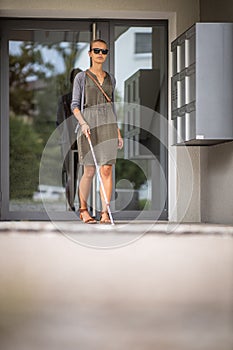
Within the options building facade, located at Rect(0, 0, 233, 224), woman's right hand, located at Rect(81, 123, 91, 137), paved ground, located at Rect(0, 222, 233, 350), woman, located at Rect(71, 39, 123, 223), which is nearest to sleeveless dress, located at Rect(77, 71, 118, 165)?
woman, located at Rect(71, 39, 123, 223)

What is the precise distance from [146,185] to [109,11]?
196cm

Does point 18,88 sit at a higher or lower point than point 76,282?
higher

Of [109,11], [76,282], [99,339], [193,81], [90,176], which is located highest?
[109,11]

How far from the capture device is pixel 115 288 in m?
7.05

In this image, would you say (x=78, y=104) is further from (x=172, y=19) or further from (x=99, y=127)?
(x=172, y=19)

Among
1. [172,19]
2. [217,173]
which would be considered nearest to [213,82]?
[217,173]

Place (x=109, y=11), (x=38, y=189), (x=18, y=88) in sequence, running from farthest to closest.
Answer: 1. (x=18, y=88)
2. (x=38, y=189)
3. (x=109, y=11)

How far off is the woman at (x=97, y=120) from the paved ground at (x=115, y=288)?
0.46 meters

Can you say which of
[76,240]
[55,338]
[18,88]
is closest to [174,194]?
[76,240]

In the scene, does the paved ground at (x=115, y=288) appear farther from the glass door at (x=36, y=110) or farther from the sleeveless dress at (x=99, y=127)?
the glass door at (x=36, y=110)

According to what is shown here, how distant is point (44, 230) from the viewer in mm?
7164

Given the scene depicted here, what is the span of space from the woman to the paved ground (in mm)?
463

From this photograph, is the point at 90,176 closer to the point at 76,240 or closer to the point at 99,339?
the point at 76,240

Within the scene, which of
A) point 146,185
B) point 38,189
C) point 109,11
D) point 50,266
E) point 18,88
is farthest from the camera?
point 18,88
